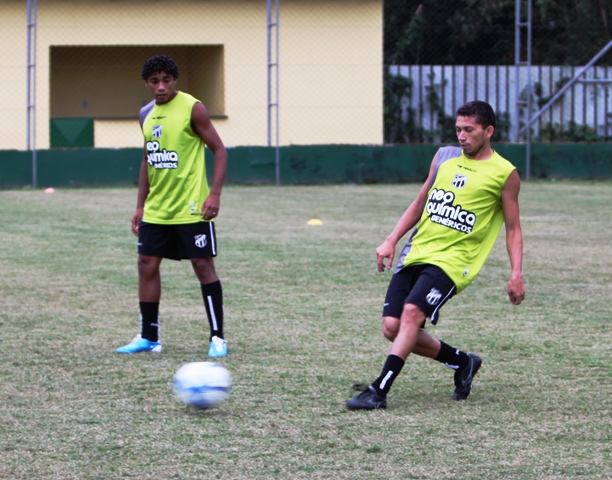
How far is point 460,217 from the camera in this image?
5.36 meters

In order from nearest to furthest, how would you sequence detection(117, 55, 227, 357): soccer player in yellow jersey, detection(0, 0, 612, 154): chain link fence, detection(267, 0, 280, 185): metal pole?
detection(117, 55, 227, 357): soccer player in yellow jersey, detection(267, 0, 280, 185): metal pole, detection(0, 0, 612, 154): chain link fence

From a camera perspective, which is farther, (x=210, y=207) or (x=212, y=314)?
(x=212, y=314)

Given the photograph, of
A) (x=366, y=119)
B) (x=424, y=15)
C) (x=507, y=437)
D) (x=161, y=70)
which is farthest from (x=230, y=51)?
(x=507, y=437)

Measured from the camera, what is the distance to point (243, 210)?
16.4m

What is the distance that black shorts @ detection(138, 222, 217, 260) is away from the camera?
21.6ft

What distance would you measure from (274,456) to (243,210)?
12.0m

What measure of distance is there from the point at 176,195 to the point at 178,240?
11.3 inches

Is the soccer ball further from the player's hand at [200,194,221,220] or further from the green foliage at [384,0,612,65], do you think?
the green foliage at [384,0,612,65]

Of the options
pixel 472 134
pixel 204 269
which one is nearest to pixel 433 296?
pixel 472 134

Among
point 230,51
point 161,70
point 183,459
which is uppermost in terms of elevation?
point 230,51

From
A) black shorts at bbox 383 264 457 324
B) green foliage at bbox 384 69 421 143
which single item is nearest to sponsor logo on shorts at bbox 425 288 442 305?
black shorts at bbox 383 264 457 324

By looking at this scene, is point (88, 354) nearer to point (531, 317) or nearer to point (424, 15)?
point (531, 317)

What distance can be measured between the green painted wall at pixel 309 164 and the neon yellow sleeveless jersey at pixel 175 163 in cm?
1384

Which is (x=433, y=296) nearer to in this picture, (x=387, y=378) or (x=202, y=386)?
(x=387, y=378)
